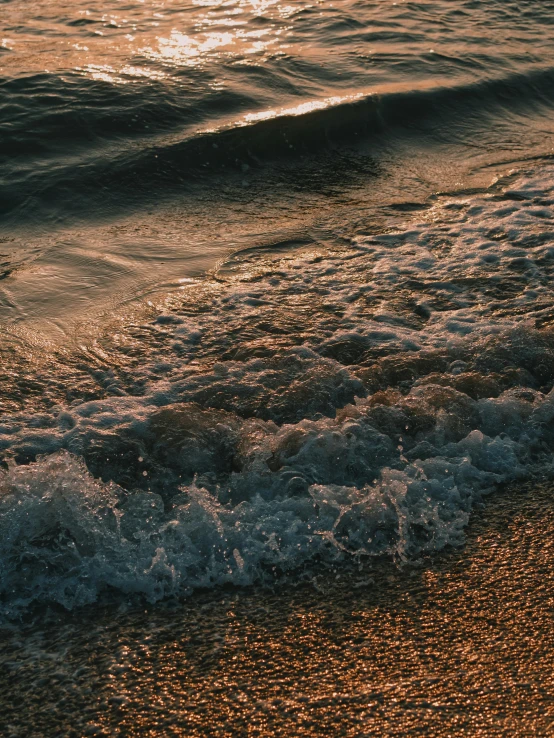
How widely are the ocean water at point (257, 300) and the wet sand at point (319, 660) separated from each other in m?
0.16

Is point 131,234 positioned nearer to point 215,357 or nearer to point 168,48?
point 215,357

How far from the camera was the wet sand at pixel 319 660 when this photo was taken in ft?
8.28

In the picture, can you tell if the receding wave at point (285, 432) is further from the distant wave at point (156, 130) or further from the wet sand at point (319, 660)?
the distant wave at point (156, 130)

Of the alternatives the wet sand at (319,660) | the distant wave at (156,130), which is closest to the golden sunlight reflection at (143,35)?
the distant wave at (156,130)

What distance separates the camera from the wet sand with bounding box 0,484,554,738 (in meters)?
2.52

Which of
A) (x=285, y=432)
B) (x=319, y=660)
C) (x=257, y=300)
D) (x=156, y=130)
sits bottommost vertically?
(x=319, y=660)

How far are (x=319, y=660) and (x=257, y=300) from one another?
8.83 feet

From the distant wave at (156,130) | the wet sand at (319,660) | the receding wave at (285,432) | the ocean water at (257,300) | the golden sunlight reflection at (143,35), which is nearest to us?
the wet sand at (319,660)

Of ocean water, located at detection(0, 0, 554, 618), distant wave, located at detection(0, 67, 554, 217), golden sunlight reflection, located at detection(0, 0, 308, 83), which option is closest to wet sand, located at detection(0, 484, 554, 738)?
ocean water, located at detection(0, 0, 554, 618)

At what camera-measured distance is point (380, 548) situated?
3225 mm

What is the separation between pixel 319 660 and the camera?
2.73 meters

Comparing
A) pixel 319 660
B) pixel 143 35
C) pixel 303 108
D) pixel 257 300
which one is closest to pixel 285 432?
pixel 319 660

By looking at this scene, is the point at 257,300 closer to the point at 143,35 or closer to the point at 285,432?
the point at 285,432

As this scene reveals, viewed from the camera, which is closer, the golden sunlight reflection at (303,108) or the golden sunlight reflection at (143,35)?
the golden sunlight reflection at (303,108)
